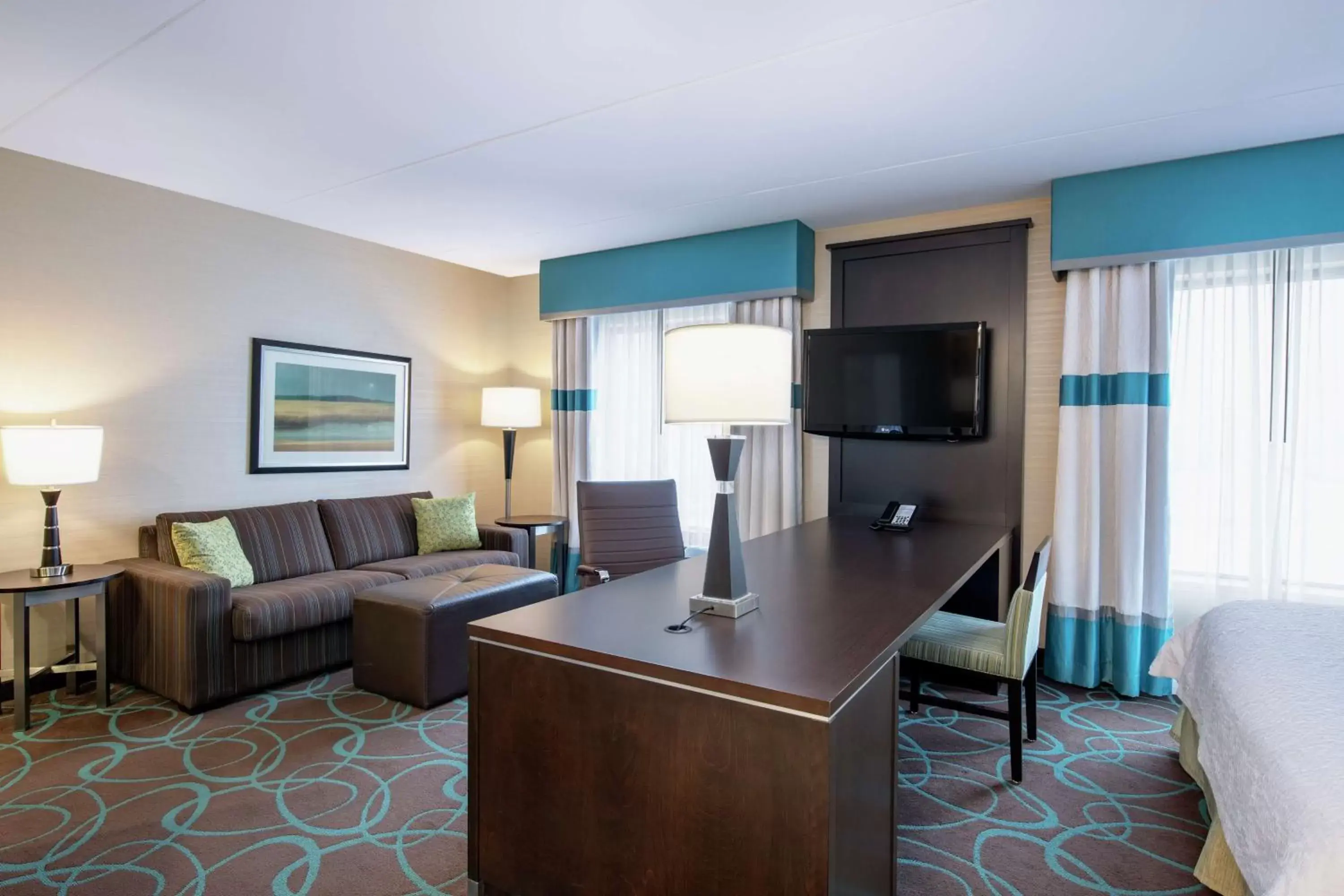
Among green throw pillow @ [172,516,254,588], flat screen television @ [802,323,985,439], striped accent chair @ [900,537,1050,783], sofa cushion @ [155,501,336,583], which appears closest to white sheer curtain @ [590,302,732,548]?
flat screen television @ [802,323,985,439]

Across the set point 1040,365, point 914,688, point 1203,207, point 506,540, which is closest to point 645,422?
point 506,540

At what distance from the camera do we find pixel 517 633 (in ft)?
5.39

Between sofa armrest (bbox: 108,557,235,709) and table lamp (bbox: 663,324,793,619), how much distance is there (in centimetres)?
245

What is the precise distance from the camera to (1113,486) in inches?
135

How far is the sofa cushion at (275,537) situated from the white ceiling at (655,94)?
1.72 metres

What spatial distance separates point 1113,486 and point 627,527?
7.86 feet

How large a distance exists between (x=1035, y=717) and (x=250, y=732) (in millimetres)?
3227

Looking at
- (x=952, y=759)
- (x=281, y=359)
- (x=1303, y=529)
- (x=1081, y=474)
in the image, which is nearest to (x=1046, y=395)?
(x=1081, y=474)

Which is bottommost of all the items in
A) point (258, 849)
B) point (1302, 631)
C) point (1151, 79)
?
point (258, 849)

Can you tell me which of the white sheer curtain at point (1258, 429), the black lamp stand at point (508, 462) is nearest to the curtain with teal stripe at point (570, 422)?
the black lamp stand at point (508, 462)

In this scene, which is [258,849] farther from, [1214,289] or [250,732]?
[1214,289]

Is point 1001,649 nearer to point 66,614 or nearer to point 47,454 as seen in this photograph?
point 47,454

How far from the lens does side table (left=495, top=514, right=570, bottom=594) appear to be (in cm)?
482

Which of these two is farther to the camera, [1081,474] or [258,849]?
[1081,474]
